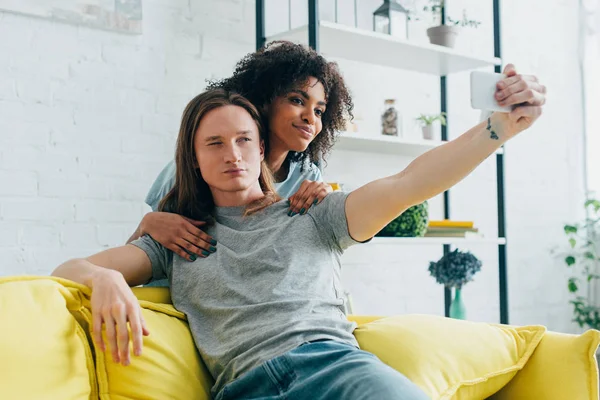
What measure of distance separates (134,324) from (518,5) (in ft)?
10.0

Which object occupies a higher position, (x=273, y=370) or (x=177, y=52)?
(x=177, y=52)

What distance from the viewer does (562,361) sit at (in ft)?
5.09

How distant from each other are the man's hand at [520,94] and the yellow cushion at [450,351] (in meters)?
0.53

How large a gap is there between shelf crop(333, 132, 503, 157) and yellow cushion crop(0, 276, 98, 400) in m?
1.45

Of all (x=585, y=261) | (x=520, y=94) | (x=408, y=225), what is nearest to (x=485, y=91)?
(x=520, y=94)

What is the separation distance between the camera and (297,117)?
1972 millimetres

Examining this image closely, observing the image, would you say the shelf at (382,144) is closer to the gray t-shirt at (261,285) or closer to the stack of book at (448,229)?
the stack of book at (448,229)

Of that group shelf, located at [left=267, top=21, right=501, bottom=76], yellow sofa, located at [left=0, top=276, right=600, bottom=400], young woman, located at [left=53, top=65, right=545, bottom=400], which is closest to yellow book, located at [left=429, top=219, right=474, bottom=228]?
shelf, located at [left=267, top=21, right=501, bottom=76]

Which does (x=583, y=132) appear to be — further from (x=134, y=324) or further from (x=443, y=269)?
(x=134, y=324)

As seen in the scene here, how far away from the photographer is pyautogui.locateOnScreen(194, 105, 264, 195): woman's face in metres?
1.59

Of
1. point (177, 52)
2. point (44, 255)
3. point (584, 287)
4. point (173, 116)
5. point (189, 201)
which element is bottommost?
point (584, 287)

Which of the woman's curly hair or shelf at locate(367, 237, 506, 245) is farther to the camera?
shelf at locate(367, 237, 506, 245)

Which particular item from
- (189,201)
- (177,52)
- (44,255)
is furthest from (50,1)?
(189,201)

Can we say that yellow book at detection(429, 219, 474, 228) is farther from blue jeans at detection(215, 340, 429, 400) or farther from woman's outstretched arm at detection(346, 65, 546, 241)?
blue jeans at detection(215, 340, 429, 400)
